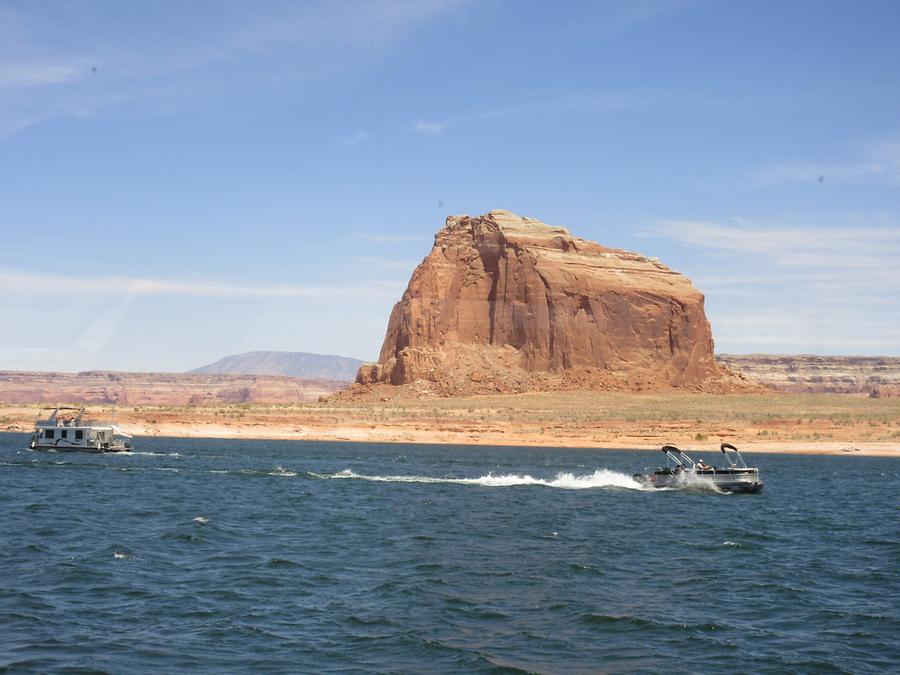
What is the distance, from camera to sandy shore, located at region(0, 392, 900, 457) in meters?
A: 83.7

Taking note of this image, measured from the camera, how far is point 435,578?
22859 millimetres

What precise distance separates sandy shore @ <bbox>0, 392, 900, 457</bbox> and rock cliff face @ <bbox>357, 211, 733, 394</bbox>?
1081 cm

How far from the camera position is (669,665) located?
16.4 meters

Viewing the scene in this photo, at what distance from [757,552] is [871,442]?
59665 millimetres

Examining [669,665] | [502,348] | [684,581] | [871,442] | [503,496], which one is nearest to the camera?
[669,665]

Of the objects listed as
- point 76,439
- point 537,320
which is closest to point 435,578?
point 76,439

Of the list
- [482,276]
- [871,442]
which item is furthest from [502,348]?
[871,442]

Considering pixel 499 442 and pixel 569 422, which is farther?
pixel 569 422

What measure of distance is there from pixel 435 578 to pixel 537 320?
107m

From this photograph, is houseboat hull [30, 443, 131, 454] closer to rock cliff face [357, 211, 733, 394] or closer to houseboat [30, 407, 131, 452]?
houseboat [30, 407, 131, 452]

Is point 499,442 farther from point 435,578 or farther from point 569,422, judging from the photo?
point 435,578

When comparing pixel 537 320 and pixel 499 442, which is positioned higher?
pixel 537 320

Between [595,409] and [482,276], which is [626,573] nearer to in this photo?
[595,409]

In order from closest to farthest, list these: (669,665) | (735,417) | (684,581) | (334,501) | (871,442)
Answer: (669,665) < (684,581) < (334,501) < (871,442) < (735,417)
